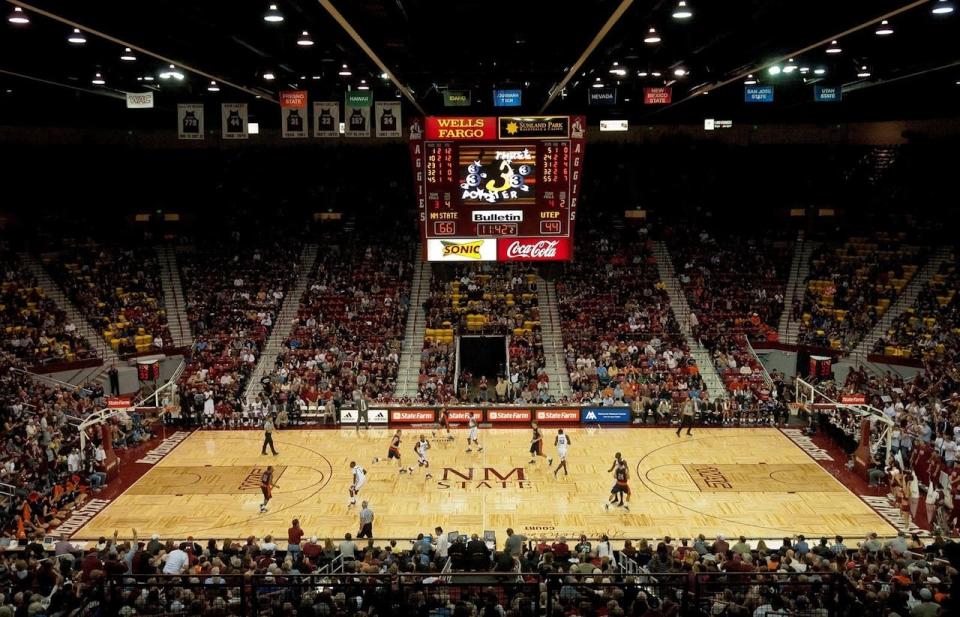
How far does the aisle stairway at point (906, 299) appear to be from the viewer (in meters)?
34.0

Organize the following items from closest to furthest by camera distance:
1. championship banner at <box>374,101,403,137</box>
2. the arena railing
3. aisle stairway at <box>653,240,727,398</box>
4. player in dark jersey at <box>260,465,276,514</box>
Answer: the arena railing, player in dark jersey at <box>260,465,276,514</box>, championship banner at <box>374,101,403,137</box>, aisle stairway at <box>653,240,727,398</box>

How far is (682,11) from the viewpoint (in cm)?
1474

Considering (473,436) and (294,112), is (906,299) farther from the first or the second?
(294,112)

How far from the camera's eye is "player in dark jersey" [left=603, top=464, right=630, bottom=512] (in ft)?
68.8

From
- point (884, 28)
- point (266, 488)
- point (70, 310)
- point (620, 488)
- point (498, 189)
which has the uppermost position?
point (884, 28)

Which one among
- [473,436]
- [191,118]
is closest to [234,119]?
[191,118]

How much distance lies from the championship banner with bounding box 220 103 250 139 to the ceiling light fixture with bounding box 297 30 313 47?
24.7 ft

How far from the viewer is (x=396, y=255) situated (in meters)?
40.7

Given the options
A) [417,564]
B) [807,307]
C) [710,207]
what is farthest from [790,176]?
[417,564]

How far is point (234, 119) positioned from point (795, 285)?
87.7ft

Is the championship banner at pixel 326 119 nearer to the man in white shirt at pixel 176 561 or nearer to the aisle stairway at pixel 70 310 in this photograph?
the man in white shirt at pixel 176 561

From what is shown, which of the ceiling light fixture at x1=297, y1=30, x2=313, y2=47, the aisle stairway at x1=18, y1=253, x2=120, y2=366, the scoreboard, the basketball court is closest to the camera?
the ceiling light fixture at x1=297, y1=30, x2=313, y2=47

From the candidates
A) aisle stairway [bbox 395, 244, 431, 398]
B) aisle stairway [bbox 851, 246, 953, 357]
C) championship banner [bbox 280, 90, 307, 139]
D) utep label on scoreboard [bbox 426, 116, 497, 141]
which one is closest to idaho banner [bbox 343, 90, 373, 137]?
championship banner [bbox 280, 90, 307, 139]

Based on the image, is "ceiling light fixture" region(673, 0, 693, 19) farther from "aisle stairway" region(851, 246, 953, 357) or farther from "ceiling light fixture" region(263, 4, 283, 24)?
"aisle stairway" region(851, 246, 953, 357)
